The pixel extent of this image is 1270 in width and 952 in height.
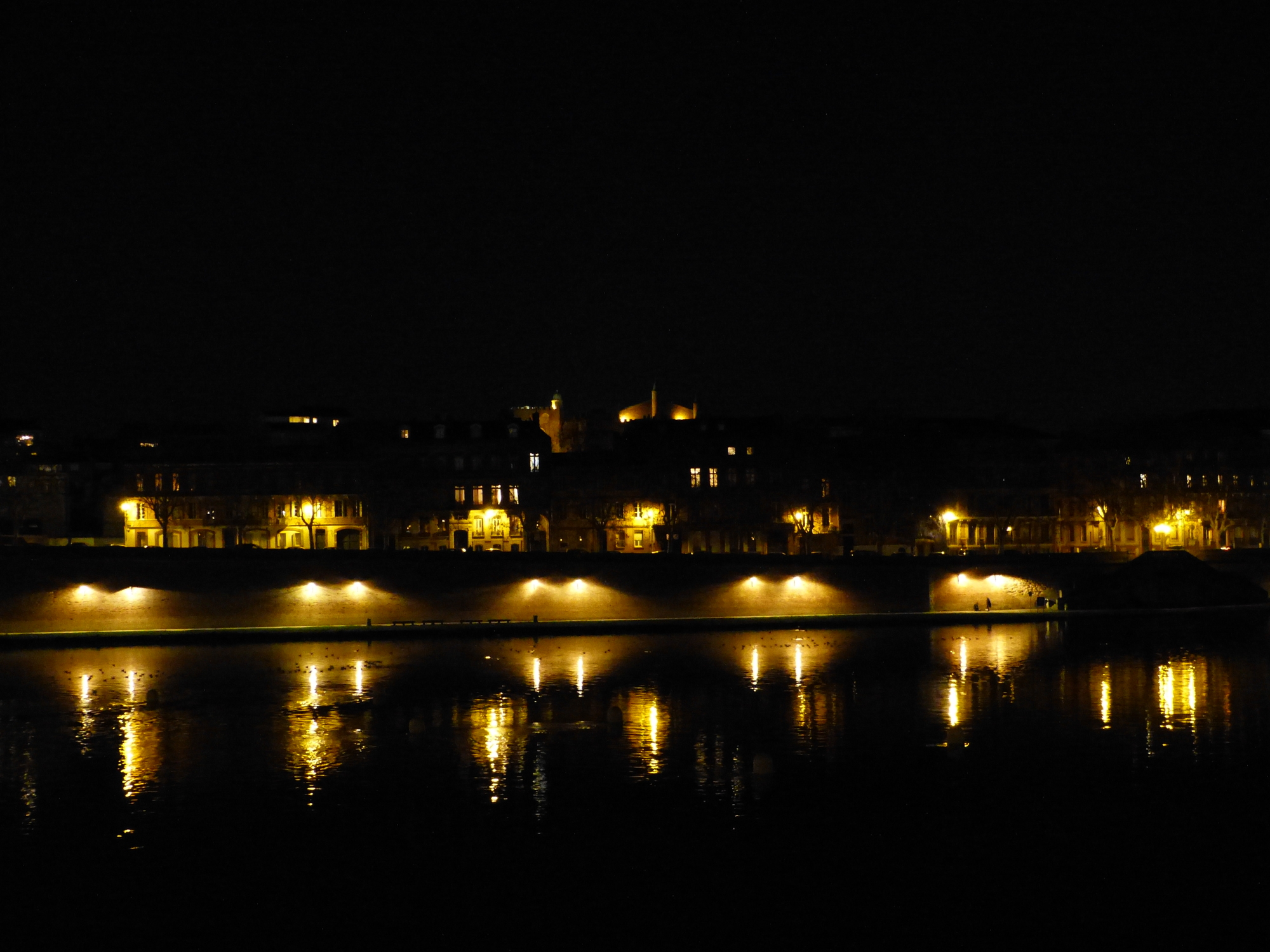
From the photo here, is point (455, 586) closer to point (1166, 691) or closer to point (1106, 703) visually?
point (1106, 703)

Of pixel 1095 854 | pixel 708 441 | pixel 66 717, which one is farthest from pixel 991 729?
pixel 708 441

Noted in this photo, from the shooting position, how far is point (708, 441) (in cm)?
8075

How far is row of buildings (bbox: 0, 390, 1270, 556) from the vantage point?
253 feet

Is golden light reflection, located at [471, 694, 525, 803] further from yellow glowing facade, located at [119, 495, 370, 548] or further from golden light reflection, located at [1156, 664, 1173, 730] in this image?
yellow glowing facade, located at [119, 495, 370, 548]

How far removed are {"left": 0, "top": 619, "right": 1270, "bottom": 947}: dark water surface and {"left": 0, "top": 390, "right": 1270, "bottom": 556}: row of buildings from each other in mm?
28966

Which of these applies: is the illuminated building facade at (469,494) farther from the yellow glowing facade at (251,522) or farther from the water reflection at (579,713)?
the water reflection at (579,713)

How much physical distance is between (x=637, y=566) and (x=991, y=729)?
2542cm

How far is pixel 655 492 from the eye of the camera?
256 feet

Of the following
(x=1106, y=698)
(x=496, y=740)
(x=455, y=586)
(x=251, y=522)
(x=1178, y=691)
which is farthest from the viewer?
(x=251, y=522)

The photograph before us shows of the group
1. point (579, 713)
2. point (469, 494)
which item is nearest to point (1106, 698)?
point (579, 713)

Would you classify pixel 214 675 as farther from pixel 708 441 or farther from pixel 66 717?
pixel 708 441

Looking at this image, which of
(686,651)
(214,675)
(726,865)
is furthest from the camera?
(686,651)

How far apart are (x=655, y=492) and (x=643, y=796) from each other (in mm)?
49988

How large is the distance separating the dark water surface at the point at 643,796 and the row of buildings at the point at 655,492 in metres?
29.0
